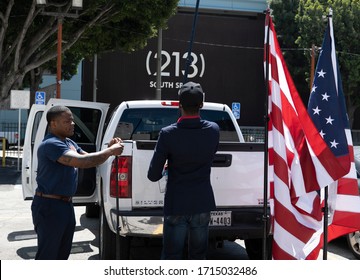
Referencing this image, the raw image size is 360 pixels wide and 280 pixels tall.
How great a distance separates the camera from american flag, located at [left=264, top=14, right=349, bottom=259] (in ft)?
11.9

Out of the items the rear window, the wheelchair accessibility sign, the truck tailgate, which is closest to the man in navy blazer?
the truck tailgate

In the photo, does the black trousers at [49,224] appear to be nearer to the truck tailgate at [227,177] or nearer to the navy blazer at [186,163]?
the navy blazer at [186,163]

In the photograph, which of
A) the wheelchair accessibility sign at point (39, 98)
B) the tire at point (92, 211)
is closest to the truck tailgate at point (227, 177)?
the tire at point (92, 211)

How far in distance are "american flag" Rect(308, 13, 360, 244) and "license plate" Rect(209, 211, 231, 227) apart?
4.02 feet

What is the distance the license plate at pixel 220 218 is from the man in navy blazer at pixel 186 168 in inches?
42.2

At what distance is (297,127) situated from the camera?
3738 mm

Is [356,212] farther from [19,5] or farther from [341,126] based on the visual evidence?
[19,5]

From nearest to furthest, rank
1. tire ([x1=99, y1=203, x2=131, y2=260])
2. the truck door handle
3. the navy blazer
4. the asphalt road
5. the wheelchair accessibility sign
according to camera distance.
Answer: the navy blazer < the truck door handle < tire ([x1=99, y1=203, x2=131, y2=260]) < the asphalt road < the wheelchair accessibility sign

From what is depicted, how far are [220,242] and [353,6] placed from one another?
32799 millimetres

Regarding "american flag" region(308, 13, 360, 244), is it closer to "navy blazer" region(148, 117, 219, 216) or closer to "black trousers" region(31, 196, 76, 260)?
"navy blazer" region(148, 117, 219, 216)

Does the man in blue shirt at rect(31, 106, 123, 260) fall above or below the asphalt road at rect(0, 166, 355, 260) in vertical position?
above

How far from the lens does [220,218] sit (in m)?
4.86

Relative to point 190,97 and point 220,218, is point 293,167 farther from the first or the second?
point 220,218
